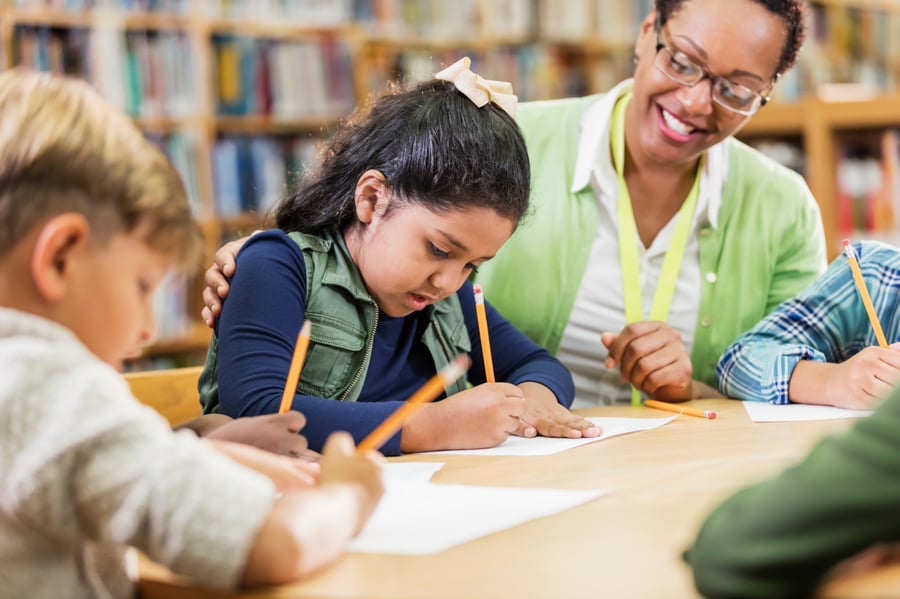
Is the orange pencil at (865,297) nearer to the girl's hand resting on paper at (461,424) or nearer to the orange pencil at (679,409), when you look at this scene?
the orange pencil at (679,409)

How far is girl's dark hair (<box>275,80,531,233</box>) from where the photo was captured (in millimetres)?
1383

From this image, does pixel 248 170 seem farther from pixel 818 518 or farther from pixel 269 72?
pixel 818 518

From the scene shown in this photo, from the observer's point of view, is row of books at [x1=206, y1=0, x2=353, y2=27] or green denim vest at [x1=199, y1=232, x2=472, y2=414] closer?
green denim vest at [x1=199, y1=232, x2=472, y2=414]

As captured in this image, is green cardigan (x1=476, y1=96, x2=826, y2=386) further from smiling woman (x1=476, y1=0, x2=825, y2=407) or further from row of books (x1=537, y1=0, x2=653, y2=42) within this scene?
row of books (x1=537, y1=0, x2=653, y2=42)

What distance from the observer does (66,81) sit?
32.6 inches

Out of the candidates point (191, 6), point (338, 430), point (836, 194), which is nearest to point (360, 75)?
point (191, 6)

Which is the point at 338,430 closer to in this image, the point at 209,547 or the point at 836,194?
the point at 209,547

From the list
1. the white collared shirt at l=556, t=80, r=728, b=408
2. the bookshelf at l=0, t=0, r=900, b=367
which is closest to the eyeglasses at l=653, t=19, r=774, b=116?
the white collared shirt at l=556, t=80, r=728, b=408

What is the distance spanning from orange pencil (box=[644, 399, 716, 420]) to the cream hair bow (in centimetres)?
48

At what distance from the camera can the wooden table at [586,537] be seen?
2.28ft

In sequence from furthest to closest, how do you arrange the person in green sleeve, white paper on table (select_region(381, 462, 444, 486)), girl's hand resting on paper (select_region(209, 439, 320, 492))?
the person in green sleeve < white paper on table (select_region(381, 462, 444, 486)) < girl's hand resting on paper (select_region(209, 439, 320, 492))

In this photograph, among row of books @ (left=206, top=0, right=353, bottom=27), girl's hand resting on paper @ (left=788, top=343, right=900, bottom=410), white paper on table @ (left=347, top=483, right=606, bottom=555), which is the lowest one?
girl's hand resting on paper @ (left=788, top=343, right=900, bottom=410)

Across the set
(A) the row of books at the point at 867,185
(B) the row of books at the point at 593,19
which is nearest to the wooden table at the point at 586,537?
(A) the row of books at the point at 867,185

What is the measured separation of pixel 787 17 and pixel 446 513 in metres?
1.28
